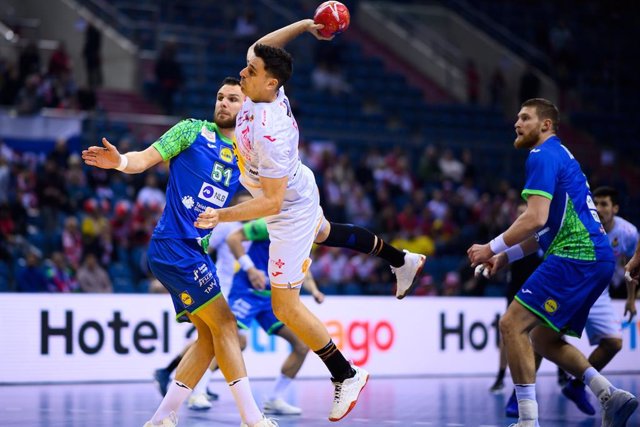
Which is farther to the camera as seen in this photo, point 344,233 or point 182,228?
point 344,233

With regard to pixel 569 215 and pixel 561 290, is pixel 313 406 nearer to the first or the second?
pixel 561 290

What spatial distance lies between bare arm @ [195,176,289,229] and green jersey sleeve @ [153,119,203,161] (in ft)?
3.24

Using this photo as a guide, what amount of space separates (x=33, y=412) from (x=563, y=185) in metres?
5.38

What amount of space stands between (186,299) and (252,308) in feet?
11.4

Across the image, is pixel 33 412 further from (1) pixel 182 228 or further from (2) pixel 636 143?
(2) pixel 636 143

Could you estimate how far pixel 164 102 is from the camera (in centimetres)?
2230

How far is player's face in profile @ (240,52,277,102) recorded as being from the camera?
7.15 metres

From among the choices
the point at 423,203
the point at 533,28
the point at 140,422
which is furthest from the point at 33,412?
the point at 533,28

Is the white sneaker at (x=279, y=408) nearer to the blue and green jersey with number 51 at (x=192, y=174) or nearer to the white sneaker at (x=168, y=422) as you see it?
the white sneaker at (x=168, y=422)

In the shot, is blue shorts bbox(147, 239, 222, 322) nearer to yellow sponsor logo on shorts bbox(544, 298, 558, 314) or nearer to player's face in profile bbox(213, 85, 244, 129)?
player's face in profile bbox(213, 85, 244, 129)

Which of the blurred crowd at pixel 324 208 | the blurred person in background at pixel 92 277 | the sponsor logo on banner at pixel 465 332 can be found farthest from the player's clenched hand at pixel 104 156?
the sponsor logo on banner at pixel 465 332

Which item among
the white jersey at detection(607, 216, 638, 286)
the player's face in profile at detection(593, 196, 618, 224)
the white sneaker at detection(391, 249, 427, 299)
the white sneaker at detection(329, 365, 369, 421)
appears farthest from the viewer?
the white jersey at detection(607, 216, 638, 286)

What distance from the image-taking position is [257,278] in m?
10.2

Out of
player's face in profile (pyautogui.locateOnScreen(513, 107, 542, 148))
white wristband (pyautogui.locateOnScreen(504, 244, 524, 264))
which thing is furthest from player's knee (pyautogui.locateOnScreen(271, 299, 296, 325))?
player's face in profile (pyautogui.locateOnScreen(513, 107, 542, 148))
